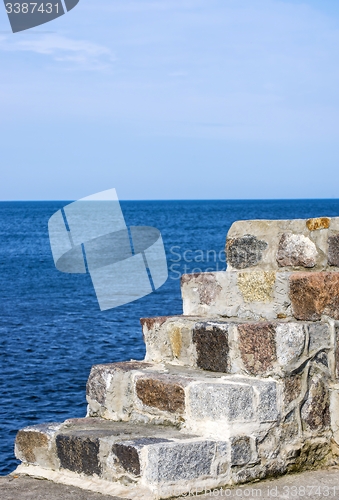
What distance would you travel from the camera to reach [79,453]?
402cm

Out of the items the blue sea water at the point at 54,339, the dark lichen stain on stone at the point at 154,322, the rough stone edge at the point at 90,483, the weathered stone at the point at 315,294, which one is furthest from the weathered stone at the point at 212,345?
the blue sea water at the point at 54,339

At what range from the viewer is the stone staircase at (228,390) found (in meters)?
3.88

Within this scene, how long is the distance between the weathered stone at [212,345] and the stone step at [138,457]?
0.46m

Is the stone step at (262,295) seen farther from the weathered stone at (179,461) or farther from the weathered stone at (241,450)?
the weathered stone at (179,461)

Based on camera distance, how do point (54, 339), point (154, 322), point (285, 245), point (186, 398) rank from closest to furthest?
1. point (186, 398)
2. point (285, 245)
3. point (154, 322)
4. point (54, 339)

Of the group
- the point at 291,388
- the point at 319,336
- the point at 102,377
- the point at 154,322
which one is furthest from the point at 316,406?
the point at 102,377

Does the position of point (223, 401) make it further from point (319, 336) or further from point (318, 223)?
point (318, 223)

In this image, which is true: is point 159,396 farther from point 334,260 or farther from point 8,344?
point 8,344

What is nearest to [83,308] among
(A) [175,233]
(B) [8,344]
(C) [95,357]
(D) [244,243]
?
(B) [8,344]

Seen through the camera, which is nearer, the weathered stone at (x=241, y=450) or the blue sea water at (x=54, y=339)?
the weathered stone at (x=241, y=450)

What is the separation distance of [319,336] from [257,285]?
490 mm

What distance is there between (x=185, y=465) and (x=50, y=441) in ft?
2.68

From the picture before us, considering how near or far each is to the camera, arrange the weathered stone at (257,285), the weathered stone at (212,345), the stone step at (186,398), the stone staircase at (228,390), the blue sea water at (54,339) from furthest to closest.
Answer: the blue sea water at (54,339) → the weathered stone at (257,285) → the weathered stone at (212,345) → the stone step at (186,398) → the stone staircase at (228,390)

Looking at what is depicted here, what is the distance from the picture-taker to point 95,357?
48.3 ft
